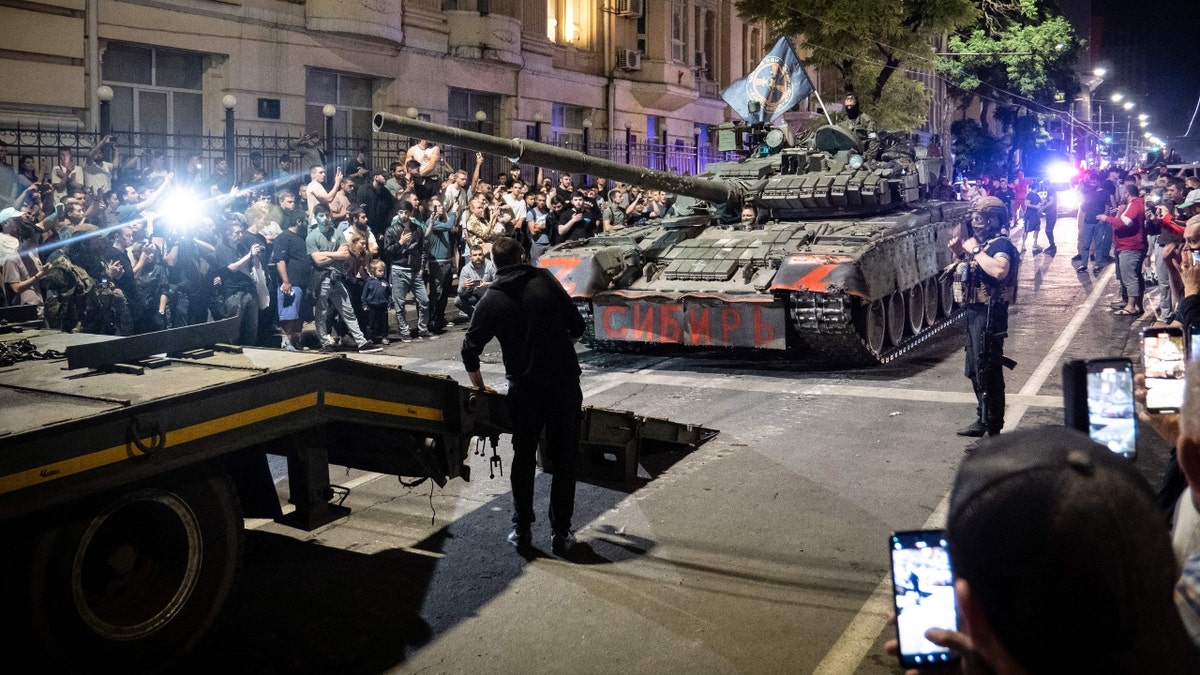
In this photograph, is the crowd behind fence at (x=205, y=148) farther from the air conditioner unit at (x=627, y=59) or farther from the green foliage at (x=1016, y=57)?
the green foliage at (x=1016, y=57)

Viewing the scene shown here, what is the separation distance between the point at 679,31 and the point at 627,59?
370 centimetres

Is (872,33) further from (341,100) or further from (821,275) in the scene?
(821,275)

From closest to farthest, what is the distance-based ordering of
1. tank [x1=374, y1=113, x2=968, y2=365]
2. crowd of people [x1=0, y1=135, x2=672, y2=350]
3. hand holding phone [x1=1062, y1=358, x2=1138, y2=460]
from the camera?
hand holding phone [x1=1062, y1=358, x2=1138, y2=460], crowd of people [x1=0, y1=135, x2=672, y2=350], tank [x1=374, y1=113, x2=968, y2=365]

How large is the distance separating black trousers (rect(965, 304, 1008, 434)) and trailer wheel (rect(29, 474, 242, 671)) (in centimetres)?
594

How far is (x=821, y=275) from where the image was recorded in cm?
1178

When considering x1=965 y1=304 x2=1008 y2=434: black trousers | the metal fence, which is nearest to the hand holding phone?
x1=965 y1=304 x2=1008 y2=434: black trousers

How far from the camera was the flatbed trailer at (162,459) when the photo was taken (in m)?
4.46

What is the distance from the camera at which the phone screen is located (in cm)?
334

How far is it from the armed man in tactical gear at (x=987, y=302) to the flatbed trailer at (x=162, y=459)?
4.50 meters

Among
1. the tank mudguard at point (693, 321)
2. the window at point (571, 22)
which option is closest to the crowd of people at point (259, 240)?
the tank mudguard at point (693, 321)

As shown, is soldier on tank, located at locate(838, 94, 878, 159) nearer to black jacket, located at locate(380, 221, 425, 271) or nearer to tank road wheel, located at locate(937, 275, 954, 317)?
tank road wheel, located at locate(937, 275, 954, 317)

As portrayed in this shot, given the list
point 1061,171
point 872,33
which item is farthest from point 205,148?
point 1061,171

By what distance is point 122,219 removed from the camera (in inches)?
488

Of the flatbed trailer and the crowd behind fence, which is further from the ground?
the crowd behind fence
